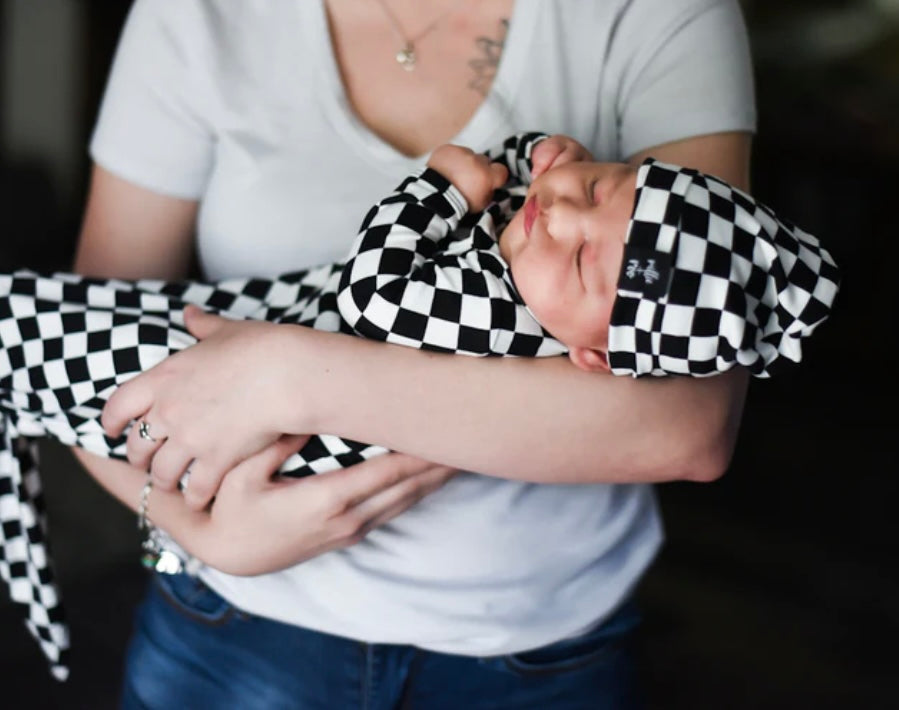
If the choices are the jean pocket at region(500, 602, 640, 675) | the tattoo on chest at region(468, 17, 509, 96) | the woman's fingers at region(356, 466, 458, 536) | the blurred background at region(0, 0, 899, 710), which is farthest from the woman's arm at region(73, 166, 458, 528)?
the blurred background at region(0, 0, 899, 710)

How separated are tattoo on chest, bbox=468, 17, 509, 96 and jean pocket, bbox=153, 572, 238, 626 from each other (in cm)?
65

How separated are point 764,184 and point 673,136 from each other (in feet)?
12.7

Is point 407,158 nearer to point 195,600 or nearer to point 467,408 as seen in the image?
point 467,408

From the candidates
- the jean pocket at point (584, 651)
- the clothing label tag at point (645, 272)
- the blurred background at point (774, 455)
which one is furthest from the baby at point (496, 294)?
the blurred background at point (774, 455)

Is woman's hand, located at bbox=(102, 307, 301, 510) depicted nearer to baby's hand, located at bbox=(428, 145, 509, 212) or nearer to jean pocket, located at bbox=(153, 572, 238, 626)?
jean pocket, located at bbox=(153, 572, 238, 626)

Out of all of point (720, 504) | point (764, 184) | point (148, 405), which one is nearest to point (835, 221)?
point (764, 184)

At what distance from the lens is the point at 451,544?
47.2 inches

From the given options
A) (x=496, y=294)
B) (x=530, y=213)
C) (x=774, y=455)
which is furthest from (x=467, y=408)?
(x=774, y=455)

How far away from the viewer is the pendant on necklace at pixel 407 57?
4.38 ft

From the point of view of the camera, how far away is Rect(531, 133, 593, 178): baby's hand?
3.84ft

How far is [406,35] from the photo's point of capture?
1.35 m

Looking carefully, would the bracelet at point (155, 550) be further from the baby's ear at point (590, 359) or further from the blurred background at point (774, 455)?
the blurred background at point (774, 455)

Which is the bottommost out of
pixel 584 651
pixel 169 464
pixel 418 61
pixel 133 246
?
pixel 584 651

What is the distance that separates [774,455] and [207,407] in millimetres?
3016
